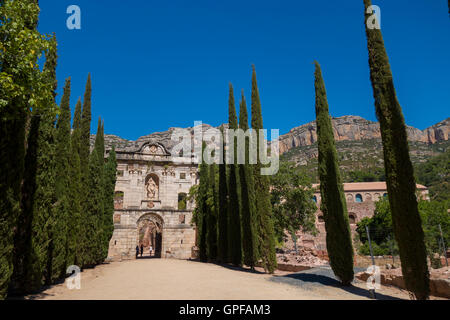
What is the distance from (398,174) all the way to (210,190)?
54.4 feet

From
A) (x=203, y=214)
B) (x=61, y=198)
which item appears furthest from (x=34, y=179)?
(x=203, y=214)

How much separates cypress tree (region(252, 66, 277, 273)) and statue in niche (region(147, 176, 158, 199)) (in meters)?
19.9

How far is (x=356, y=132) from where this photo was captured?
124250mm

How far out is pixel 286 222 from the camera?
27031mm

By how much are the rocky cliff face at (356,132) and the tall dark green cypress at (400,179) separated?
119 m

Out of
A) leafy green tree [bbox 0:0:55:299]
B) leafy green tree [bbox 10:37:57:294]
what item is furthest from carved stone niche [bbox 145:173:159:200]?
leafy green tree [bbox 0:0:55:299]

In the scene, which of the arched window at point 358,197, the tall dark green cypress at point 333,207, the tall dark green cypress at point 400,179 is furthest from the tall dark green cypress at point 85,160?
the arched window at point 358,197

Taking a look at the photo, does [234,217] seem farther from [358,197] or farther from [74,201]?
[358,197]

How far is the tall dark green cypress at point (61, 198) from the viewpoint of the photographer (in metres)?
9.86

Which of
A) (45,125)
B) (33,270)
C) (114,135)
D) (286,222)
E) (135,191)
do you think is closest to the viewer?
(33,270)

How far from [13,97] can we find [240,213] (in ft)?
42.4
